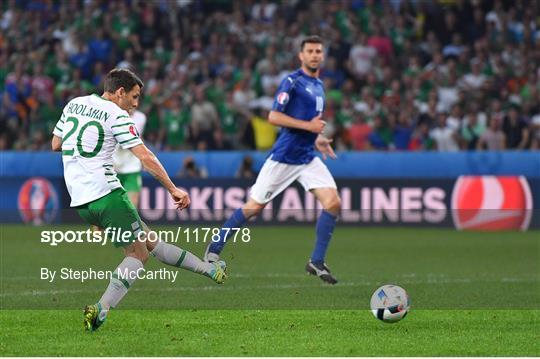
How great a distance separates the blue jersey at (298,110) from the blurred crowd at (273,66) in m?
9.20

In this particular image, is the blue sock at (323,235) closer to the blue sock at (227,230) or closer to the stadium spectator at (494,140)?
the blue sock at (227,230)

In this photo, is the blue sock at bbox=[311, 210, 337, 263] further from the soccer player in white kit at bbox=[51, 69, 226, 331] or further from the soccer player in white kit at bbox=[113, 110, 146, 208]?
the soccer player in white kit at bbox=[51, 69, 226, 331]

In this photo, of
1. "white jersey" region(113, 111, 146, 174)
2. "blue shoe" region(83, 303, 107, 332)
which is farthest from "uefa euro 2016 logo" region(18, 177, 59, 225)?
"blue shoe" region(83, 303, 107, 332)

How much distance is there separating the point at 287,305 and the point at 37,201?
11976mm

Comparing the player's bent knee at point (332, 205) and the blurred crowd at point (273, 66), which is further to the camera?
the blurred crowd at point (273, 66)

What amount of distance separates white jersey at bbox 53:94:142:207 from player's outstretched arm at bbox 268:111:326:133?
3617 millimetres

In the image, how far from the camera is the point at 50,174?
21.7 meters

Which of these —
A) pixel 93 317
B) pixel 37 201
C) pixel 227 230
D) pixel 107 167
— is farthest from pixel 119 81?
pixel 37 201

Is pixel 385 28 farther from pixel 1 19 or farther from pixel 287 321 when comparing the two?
pixel 287 321

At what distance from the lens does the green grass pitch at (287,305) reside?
8.16 meters

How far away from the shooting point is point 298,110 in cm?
1266

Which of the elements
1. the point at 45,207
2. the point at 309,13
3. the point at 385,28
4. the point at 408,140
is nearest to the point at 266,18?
the point at 309,13

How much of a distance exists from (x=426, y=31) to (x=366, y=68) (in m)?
1.89

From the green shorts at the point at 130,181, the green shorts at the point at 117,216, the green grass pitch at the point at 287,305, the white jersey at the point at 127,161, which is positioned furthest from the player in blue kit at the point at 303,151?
the green shorts at the point at 117,216
